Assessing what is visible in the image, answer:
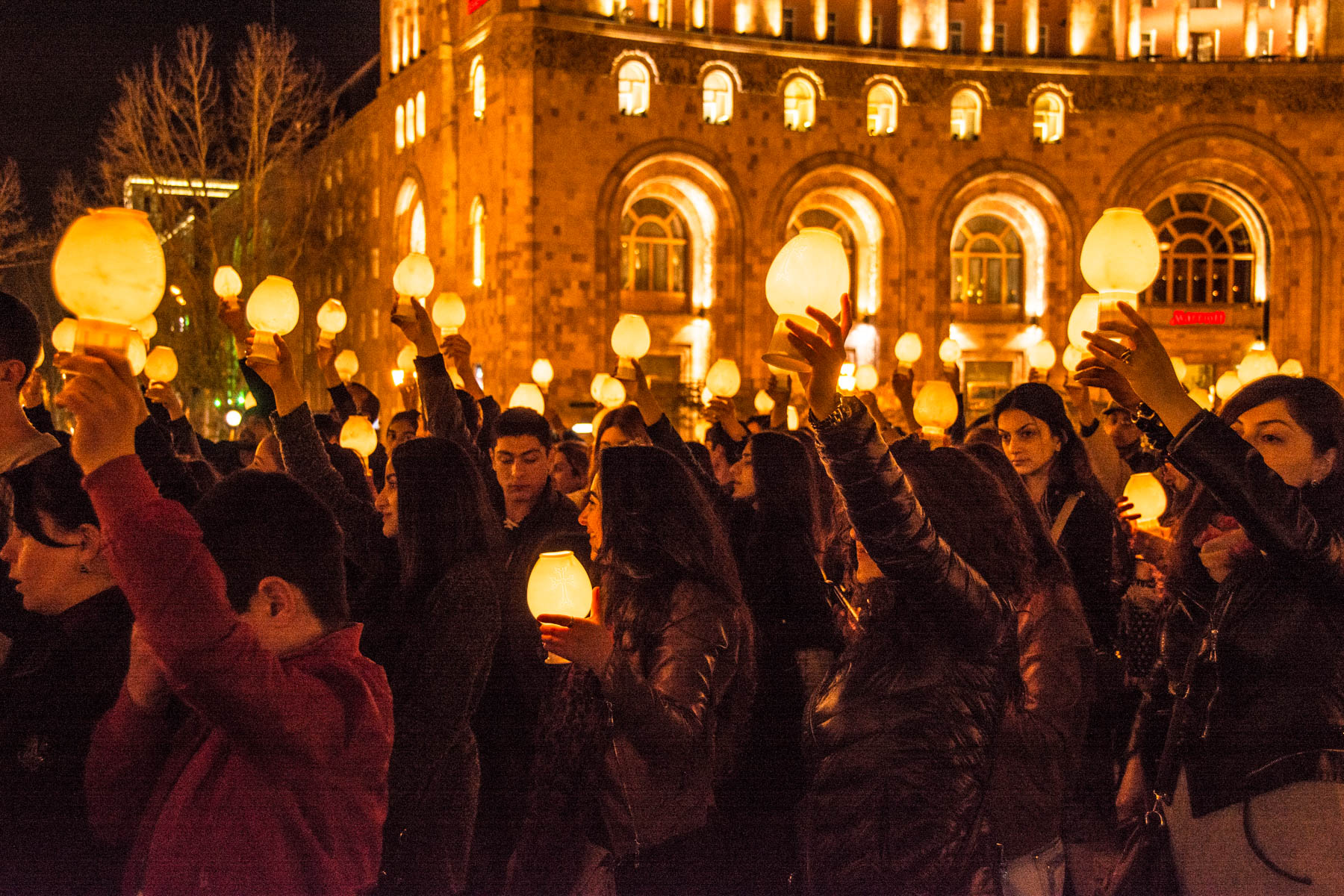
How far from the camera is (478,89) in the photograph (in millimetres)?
28906

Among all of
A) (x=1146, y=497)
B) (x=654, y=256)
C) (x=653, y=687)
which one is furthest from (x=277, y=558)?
(x=654, y=256)

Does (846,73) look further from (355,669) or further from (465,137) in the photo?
Result: (355,669)

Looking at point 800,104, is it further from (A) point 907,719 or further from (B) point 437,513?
(A) point 907,719

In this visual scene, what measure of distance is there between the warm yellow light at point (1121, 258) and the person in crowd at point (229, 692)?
6.31 feet

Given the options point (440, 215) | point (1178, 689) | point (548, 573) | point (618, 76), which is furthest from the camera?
point (440, 215)

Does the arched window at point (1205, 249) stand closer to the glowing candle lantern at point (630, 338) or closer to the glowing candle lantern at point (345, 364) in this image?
the glowing candle lantern at point (630, 338)

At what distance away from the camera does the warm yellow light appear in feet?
10.4

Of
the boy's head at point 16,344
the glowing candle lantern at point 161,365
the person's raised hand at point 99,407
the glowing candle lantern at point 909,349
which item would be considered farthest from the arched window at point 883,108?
the person's raised hand at point 99,407

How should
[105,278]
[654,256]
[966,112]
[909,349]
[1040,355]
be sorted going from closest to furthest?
1. [105,278]
2. [1040,355]
3. [909,349]
4. [654,256]
5. [966,112]

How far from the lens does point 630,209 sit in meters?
29.4

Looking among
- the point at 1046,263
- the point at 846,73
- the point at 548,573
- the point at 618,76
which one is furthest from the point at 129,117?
the point at 548,573

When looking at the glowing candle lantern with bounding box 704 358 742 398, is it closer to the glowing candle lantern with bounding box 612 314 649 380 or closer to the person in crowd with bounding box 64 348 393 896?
the glowing candle lantern with bounding box 612 314 649 380

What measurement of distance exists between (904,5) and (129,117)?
18.6m

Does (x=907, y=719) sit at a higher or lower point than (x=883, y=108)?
lower
